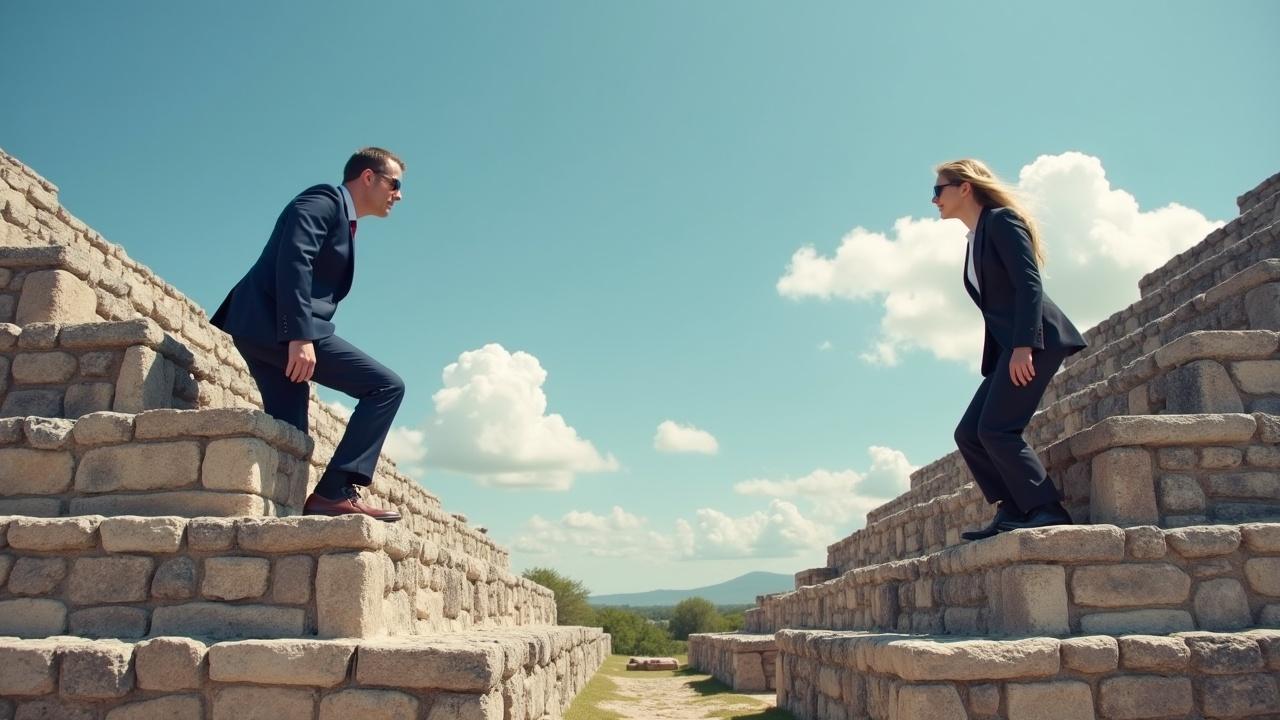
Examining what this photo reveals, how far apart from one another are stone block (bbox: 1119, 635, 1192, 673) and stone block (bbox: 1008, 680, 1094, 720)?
0.26 meters

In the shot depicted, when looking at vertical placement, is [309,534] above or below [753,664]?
above

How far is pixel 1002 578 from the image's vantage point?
4.29m

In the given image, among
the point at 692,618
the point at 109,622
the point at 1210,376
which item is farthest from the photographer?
the point at 692,618

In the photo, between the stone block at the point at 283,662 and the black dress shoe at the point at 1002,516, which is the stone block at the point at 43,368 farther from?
the black dress shoe at the point at 1002,516

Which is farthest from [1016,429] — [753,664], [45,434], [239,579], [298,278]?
[753,664]

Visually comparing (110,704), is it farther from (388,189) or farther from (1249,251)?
(1249,251)

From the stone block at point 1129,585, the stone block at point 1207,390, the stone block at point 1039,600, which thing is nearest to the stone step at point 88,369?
the stone block at point 1039,600

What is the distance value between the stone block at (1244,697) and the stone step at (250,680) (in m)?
3.19

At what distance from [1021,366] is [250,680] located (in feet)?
12.7

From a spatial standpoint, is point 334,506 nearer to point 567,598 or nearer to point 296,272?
point 296,272

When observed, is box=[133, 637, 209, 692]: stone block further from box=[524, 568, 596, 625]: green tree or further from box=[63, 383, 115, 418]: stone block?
box=[524, 568, 596, 625]: green tree

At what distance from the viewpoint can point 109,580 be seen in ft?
13.2

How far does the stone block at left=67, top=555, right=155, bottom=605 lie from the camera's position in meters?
4.00

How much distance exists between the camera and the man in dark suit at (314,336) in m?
4.25
